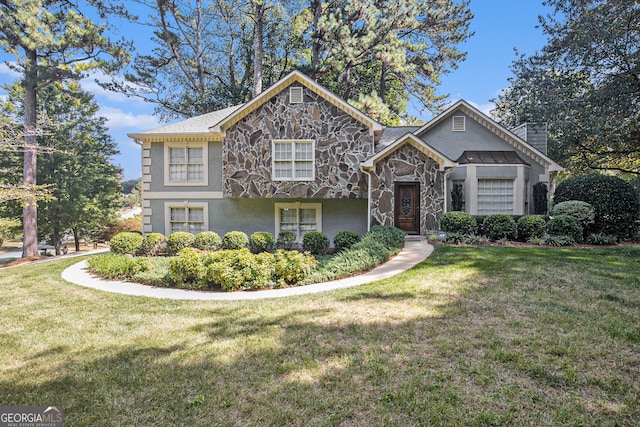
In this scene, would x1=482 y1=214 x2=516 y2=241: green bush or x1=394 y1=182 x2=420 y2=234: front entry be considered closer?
x1=482 y1=214 x2=516 y2=241: green bush

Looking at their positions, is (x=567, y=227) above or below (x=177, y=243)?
above

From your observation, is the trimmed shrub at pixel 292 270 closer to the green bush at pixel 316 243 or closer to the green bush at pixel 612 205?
the green bush at pixel 316 243

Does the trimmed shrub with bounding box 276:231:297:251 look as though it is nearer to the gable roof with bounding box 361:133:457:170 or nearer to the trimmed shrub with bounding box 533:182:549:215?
the gable roof with bounding box 361:133:457:170

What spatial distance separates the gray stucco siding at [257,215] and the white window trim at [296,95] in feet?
13.8

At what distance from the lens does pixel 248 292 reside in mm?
7508

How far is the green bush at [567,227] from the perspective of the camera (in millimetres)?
11047

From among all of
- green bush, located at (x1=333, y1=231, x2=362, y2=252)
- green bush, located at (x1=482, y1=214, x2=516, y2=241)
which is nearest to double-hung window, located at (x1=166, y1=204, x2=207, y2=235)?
green bush, located at (x1=333, y1=231, x2=362, y2=252)

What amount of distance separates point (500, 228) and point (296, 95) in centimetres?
933

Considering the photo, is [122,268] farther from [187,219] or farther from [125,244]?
[187,219]

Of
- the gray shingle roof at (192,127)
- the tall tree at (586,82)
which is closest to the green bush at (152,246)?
the gray shingle roof at (192,127)

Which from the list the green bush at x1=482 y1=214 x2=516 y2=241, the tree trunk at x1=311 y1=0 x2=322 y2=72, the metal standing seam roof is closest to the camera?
the green bush at x1=482 y1=214 x2=516 y2=241

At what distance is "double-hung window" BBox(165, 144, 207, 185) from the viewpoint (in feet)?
47.8

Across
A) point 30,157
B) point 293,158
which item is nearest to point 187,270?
point 293,158

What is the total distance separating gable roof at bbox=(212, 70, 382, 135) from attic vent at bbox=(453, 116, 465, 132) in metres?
4.29
